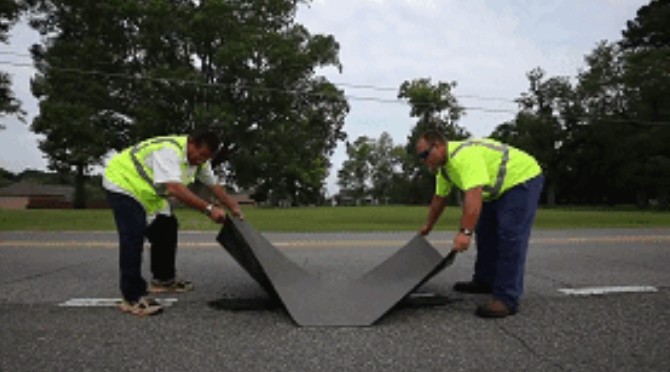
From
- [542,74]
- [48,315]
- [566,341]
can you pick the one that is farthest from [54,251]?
[542,74]

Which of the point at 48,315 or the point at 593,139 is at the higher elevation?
the point at 593,139

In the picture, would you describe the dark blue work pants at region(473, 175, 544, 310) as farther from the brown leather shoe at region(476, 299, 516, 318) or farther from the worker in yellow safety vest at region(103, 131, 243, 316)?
the worker in yellow safety vest at region(103, 131, 243, 316)

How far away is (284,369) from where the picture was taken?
2914 millimetres

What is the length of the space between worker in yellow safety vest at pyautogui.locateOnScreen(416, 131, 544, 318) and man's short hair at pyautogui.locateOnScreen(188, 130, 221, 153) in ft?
5.15

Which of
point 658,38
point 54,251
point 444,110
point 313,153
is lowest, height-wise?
point 54,251

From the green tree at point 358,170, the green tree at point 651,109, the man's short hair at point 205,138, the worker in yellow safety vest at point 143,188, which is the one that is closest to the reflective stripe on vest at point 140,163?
the worker in yellow safety vest at point 143,188

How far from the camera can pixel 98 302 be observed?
4684mm

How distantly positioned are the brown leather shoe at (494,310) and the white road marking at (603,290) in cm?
115

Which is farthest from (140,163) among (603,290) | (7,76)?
(7,76)

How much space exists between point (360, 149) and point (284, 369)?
106 meters

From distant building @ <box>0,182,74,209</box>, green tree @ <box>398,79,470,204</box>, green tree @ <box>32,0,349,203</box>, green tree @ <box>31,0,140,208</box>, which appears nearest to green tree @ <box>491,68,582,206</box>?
green tree @ <box>398,79,470,204</box>

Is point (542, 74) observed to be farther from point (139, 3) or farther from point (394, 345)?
point (394, 345)

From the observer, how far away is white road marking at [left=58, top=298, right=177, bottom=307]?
4.58m

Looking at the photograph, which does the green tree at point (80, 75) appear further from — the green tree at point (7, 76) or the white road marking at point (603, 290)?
the white road marking at point (603, 290)
